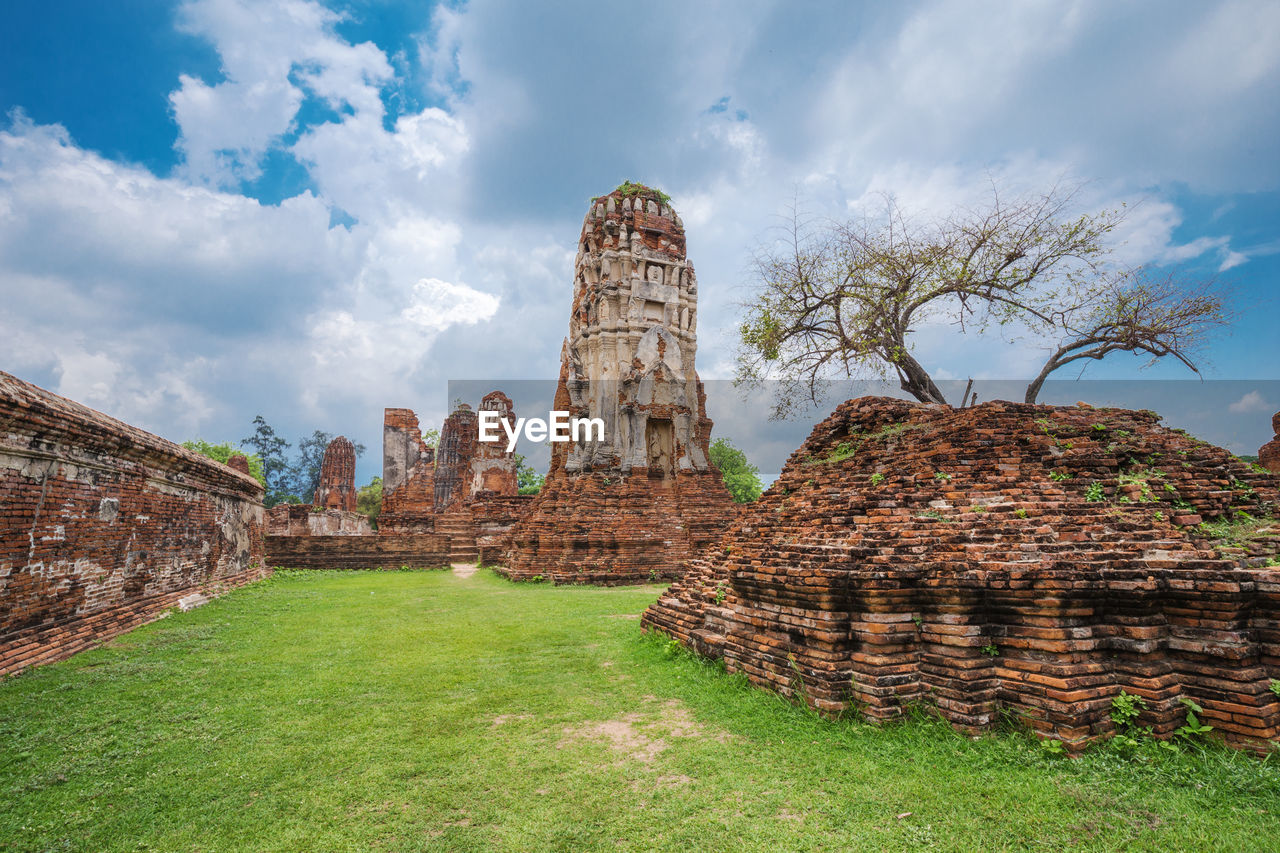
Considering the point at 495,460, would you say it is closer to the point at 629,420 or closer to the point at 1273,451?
the point at 629,420

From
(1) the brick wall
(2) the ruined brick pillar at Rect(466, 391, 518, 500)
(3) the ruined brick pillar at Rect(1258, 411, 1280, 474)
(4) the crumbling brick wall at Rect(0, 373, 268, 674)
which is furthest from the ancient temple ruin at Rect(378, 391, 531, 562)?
(3) the ruined brick pillar at Rect(1258, 411, 1280, 474)

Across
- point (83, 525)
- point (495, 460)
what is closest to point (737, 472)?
point (495, 460)

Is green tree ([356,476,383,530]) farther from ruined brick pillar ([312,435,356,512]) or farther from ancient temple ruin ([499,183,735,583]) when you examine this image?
ancient temple ruin ([499,183,735,583])

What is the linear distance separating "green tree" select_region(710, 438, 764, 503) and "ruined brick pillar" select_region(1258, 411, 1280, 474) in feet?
111

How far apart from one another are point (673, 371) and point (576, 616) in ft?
28.2

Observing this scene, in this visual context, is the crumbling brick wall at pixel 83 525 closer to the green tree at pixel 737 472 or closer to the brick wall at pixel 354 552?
the brick wall at pixel 354 552

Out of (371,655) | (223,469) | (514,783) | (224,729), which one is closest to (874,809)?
(514,783)

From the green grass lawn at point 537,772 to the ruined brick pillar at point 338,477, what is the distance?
30.3 meters

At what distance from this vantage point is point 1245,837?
258cm

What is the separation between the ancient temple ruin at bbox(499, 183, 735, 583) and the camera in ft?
47.1

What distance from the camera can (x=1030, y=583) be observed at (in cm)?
→ 371

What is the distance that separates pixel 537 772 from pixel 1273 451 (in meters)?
17.9

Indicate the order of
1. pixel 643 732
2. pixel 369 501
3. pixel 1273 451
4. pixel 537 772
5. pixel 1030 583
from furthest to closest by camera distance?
pixel 369 501 → pixel 1273 451 → pixel 643 732 → pixel 1030 583 → pixel 537 772

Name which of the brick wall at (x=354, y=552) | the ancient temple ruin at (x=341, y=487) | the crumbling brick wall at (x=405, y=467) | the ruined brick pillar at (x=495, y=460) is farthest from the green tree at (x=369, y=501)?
the brick wall at (x=354, y=552)
